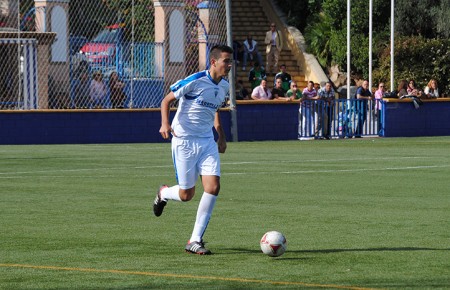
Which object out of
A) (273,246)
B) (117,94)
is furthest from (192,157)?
(117,94)

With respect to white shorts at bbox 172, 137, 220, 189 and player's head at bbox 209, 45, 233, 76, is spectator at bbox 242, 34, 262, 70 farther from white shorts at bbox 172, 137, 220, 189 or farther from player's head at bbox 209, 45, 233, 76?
player's head at bbox 209, 45, 233, 76

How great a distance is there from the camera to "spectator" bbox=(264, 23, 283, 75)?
44656mm

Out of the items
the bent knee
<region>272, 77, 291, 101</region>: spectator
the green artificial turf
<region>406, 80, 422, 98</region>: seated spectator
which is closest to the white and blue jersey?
the bent knee

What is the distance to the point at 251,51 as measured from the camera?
44062 millimetres

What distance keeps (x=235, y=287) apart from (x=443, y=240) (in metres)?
3.37

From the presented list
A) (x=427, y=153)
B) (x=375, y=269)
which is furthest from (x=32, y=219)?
Answer: (x=427, y=153)

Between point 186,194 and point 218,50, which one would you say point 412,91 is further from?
point 218,50

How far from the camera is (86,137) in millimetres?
32375

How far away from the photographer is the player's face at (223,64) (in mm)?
11219

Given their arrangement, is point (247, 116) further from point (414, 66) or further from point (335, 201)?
point (335, 201)

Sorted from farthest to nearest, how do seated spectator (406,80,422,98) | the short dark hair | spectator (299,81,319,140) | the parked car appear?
seated spectator (406,80,422,98), spectator (299,81,319,140), the parked car, the short dark hair

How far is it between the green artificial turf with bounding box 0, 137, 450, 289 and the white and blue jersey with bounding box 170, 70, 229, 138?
1029 millimetres

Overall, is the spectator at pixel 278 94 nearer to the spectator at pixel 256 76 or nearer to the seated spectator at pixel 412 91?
the seated spectator at pixel 412 91

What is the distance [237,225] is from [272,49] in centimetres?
3183
